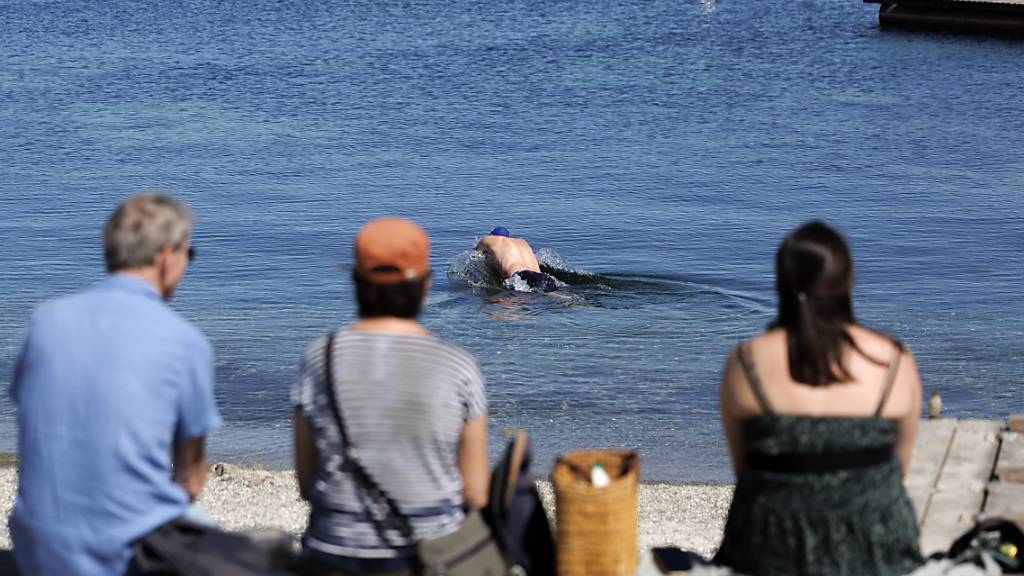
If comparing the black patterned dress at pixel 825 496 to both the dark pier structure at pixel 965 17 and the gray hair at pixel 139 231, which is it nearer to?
the gray hair at pixel 139 231

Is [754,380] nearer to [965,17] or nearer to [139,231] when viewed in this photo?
[139,231]

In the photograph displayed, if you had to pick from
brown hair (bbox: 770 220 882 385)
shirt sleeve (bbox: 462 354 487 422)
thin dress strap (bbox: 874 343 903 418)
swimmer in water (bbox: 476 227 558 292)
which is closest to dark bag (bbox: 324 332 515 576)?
shirt sleeve (bbox: 462 354 487 422)

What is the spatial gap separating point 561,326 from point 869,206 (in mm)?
8680

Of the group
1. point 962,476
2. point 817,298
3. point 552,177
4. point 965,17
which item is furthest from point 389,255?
point 965,17

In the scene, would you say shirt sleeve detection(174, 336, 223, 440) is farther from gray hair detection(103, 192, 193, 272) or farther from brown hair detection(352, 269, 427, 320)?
→ brown hair detection(352, 269, 427, 320)

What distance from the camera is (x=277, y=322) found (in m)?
14.8

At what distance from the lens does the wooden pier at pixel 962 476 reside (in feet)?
16.7

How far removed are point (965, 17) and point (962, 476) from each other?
4107 centimetres

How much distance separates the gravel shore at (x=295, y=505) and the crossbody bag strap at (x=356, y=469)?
3.28 meters

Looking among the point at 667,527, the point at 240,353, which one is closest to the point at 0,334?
the point at 240,353

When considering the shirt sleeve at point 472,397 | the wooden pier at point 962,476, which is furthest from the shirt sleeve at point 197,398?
the wooden pier at point 962,476

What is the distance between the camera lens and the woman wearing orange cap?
3.68 metres

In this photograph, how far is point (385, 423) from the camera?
3.67 m

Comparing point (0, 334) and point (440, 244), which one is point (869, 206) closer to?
point (440, 244)
